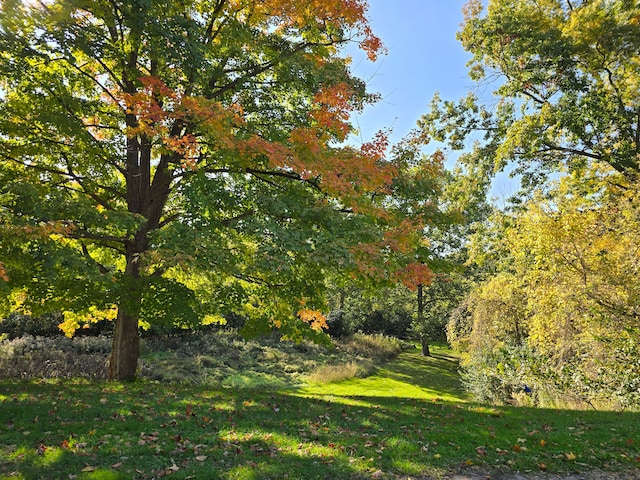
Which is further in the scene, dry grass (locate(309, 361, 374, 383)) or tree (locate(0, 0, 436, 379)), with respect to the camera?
dry grass (locate(309, 361, 374, 383))

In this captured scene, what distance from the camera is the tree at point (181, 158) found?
6973mm

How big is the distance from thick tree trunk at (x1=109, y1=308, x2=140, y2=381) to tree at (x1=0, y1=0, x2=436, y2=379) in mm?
41

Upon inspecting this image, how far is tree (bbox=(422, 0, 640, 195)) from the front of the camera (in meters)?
12.8

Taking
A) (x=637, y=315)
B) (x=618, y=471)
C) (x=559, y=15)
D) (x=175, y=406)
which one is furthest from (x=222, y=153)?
(x=559, y=15)

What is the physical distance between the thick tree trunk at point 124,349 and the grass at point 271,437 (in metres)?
0.89

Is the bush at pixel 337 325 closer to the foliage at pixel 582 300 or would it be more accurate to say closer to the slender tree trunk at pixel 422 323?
the slender tree trunk at pixel 422 323

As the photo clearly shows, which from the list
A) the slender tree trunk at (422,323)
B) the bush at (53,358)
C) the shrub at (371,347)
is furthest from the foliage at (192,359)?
the slender tree trunk at (422,323)

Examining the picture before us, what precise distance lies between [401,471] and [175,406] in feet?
14.2

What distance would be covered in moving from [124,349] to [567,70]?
16.9 metres

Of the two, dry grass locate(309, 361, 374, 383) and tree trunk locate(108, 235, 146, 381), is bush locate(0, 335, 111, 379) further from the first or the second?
dry grass locate(309, 361, 374, 383)

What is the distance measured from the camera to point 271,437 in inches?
219

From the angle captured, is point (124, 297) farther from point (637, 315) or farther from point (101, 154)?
point (637, 315)

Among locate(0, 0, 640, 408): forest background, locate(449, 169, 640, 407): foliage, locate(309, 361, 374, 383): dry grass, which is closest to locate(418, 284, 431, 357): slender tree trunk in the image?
locate(309, 361, 374, 383): dry grass

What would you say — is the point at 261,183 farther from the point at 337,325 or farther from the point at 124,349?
the point at 337,325
